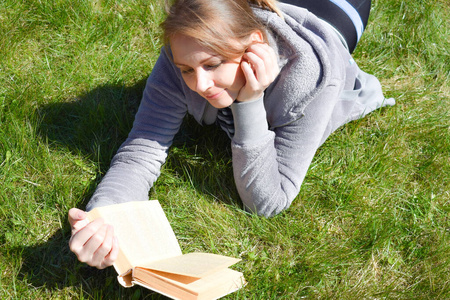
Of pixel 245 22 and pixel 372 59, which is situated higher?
pixel 245 22

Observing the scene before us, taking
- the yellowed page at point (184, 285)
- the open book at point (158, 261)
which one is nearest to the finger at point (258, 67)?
the open book at point (158, 261)

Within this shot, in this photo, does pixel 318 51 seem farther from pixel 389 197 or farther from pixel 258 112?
pixel 389 197

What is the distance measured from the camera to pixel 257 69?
6.74 ft

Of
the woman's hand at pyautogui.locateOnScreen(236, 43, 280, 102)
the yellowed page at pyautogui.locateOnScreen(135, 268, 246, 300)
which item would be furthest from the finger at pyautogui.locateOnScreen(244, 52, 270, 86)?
the yellowed page at pyautogui.locateOnScreen(135, 268, 246, 300)

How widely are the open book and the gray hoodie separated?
0.87ft

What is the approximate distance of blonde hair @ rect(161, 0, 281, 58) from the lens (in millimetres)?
1901

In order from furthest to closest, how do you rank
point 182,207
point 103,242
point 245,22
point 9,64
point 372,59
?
point 372,59, point 9,64, point 182,207, point 245,22, point 103,242

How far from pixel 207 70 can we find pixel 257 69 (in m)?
0.22

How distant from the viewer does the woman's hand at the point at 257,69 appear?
6.71 feet

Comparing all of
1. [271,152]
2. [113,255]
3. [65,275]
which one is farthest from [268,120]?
[65,275]

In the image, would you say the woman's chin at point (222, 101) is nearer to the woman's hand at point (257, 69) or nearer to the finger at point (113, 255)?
the woman's hand at point (257, 69)

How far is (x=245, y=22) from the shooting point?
2008 mm

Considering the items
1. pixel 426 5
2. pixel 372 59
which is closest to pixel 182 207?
pixel 372 59

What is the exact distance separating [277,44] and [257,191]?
28.3 inches
